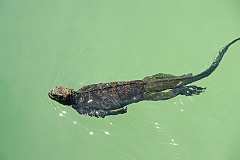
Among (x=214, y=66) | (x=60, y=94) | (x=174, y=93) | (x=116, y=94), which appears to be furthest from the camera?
(x=214, y=66)

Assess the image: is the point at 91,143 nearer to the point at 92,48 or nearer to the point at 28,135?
the point at 28,135

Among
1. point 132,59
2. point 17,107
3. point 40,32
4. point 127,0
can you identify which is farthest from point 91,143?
point 127,0

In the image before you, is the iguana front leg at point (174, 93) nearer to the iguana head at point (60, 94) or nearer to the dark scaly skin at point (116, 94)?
the dark scaly skin at point (116, 94)

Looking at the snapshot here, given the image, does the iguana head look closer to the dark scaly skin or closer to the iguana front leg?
the dark scaly skin

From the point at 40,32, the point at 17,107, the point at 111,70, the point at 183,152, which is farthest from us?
the point at 40,32

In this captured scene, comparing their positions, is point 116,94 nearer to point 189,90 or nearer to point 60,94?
point 60,94

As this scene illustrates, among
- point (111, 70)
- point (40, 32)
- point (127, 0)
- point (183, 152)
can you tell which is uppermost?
point (127, 0)

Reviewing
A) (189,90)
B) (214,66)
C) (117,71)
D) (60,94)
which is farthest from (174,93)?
(60,94)

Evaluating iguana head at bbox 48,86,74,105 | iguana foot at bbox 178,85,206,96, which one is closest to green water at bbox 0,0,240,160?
iguana foot at bbox 178,85,206,96
